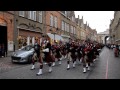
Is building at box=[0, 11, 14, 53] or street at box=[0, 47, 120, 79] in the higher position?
building at box=[0, 11, 14, 53]

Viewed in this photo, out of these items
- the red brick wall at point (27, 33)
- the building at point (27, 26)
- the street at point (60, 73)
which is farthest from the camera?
the red brick wall at point (27, 33)

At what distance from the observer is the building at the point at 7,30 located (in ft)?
65.3

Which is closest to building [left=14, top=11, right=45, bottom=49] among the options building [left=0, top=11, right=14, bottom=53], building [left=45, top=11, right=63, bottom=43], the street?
building [left=0, top=11, right=14, bottom=53]

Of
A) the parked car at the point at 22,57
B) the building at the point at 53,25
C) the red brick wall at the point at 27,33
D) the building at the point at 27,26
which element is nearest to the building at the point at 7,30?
the building at the point at 27,26

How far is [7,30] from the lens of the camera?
67.0 feet

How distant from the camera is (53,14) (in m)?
36.3

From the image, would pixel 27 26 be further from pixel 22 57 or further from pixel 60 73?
pixel 60 73

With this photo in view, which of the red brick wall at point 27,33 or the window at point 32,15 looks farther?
the window at point 32,15

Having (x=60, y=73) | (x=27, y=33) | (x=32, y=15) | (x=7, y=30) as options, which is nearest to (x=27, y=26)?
(x=27, y=33)

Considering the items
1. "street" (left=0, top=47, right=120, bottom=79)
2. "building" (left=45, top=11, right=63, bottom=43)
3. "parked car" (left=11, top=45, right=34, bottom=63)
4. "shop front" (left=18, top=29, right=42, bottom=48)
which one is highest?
"building" (left=45, top=11, right=63, bottom=43)

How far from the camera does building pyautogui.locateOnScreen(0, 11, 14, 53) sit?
1991cm

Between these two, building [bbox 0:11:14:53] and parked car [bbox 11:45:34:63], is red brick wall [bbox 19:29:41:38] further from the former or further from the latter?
parked car [bbox 11:45:34:63]

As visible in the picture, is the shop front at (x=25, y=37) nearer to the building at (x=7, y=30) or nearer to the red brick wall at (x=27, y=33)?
the red brick wall at (x=27, y=33)
